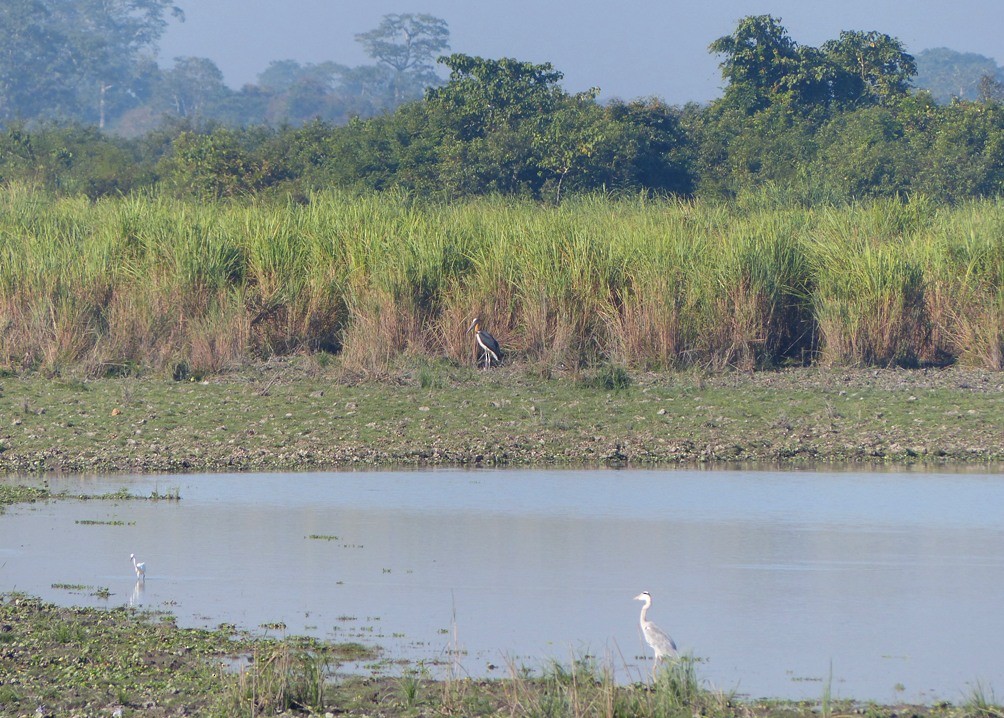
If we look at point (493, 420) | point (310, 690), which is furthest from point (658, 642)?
point (493, 420)

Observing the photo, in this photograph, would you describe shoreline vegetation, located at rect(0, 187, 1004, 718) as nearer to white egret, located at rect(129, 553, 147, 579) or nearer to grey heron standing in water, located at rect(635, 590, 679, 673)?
white egret, located at rect(129, 553, 147, 579)

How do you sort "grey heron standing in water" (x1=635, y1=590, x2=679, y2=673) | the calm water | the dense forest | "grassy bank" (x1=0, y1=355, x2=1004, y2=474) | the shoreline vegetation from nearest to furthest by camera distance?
"grey heron standing in water" (x1=635, y1=590, x2=679, y2=673), the calm water, "grassy bank" (x1=0, y1=355, x2=1004, y2=474), the shoreline vegetation, the dense forest

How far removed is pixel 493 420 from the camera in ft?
42.4

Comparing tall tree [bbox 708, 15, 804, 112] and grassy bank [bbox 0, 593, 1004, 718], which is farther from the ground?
tall tree [bbox 708, 15, 804, 112]

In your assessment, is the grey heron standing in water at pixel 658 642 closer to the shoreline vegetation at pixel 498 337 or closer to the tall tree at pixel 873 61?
the shoreline vegetation at pixel 498 337

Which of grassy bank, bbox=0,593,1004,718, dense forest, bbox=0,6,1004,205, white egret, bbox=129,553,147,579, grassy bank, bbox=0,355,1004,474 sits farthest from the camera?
dense forest, bbox=0,6,1004,205

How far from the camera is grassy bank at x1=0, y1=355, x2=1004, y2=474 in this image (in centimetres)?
1191

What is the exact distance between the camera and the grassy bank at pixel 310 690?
199 inches

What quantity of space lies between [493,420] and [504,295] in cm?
324

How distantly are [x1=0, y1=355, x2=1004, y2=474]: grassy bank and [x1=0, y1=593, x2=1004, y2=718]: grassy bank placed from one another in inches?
223

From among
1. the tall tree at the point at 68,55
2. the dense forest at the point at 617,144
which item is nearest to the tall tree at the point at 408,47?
the tall tree at the point at 68,55

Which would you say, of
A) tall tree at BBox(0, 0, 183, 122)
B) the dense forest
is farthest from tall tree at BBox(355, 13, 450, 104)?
the dense forest

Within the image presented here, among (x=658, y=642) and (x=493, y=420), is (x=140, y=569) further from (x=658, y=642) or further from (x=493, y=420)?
(x=493, y=420)

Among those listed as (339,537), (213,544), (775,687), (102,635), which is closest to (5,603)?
(102,635)
